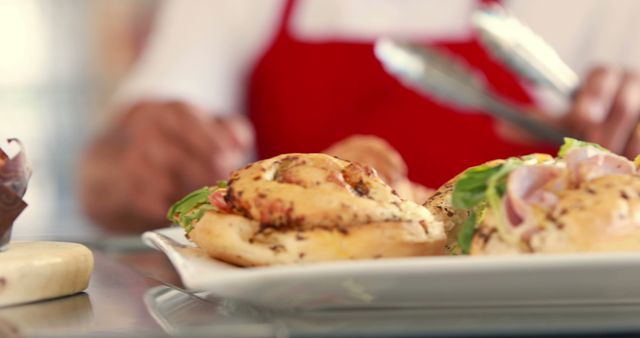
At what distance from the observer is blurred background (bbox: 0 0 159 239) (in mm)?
3107

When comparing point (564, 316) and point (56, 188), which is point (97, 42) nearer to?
point (56, 188)

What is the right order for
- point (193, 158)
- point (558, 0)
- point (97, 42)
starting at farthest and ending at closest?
point (97, 42) < point (558, 0) < point (193, 158)

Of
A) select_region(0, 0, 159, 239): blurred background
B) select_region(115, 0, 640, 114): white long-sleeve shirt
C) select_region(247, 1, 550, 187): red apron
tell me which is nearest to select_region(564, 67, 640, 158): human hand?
select_region(247, 1, 550, 187): red apron

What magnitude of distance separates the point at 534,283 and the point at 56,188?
118 inches

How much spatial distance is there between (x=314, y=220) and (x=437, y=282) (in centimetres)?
7

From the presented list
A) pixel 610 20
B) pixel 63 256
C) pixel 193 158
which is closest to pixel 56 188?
pixel 193 158

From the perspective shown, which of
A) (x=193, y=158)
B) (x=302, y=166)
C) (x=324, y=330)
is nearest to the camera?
(x=324, y=330)

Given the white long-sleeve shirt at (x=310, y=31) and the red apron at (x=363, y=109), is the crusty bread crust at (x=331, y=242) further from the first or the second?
the white long-sleeve shirt at (x=310, y=31)

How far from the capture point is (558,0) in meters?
1.80

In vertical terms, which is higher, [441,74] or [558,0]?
[558,0]

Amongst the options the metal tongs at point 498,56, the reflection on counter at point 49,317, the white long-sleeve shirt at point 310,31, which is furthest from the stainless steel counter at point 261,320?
the white long-sleeve shirt at point 310,31

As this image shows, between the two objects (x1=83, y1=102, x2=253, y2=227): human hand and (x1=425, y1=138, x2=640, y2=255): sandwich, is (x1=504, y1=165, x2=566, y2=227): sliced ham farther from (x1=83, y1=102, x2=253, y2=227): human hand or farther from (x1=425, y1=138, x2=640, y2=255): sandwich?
(x1=83, y1=102, x2=253, y2=227): human hand

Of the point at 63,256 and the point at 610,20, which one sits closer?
the point at 63,256

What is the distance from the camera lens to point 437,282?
1.16 ft
